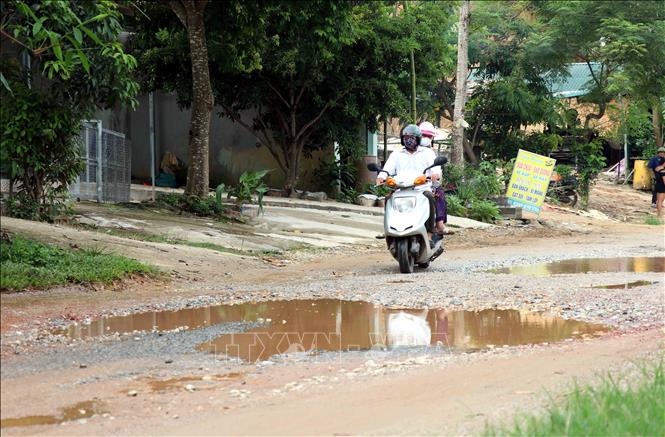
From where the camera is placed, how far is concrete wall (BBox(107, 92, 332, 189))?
73.8ft

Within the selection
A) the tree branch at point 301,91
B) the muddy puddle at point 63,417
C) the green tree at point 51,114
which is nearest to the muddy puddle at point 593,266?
the green tree at point 51,114

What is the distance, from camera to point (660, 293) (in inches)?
328

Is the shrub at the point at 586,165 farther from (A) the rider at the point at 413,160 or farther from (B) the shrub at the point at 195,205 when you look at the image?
(A) the rider at the point at 413,160

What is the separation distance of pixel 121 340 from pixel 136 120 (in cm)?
1832

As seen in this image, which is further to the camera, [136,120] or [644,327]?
[136,120]

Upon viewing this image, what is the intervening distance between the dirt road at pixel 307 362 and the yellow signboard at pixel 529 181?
10.1 metres

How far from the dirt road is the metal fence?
183 inches

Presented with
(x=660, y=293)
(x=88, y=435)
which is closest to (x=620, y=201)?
(x=660, y=293)

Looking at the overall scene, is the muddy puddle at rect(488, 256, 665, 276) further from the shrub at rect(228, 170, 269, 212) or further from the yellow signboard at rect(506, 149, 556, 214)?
the yellow signboard at rect(506, 149, 556, 214)

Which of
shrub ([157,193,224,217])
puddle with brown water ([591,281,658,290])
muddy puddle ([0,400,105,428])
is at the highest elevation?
shrub ([157,193,224,217])

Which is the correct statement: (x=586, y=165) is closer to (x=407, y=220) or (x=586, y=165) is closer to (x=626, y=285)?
(x=407, y=220)

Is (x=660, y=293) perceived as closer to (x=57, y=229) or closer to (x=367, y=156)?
(x=57, y=229)

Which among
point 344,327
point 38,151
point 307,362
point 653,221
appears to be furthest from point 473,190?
point 307,362

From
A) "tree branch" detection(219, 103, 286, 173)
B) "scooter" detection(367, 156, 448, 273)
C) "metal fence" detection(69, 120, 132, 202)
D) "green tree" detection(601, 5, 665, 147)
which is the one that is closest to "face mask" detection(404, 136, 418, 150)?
"scooter" detection(367, 156, 448, 273)
